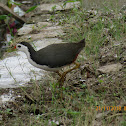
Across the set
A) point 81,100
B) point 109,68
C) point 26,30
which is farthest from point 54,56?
point 26,30

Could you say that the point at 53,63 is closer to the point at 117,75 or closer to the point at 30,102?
the point at 30,102

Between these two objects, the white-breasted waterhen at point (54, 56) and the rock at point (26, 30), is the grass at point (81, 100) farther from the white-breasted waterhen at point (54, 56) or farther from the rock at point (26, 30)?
the rock at point (26, 30)

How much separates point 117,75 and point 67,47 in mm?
780

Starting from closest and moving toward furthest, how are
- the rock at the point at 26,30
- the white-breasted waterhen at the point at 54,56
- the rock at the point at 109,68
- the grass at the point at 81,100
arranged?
the grass at the point at 81,100 → the white-breasted waterhen at the point at 54,56 → the rock at the point at 109,68 → the rock at the point at 26,30

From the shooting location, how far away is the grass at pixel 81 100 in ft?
9.05

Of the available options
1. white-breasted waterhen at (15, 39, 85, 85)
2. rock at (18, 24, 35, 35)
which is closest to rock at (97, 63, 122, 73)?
white-breasted waterhen at (15, 39, 85, 85)

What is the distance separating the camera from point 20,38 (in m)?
5.82

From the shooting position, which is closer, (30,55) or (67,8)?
(30,55)

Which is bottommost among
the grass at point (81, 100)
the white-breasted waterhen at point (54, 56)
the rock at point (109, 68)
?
the grass at point (81, 100)

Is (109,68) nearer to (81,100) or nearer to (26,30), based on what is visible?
(81,100)

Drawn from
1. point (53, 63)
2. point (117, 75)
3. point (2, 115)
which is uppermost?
point (53, 63)

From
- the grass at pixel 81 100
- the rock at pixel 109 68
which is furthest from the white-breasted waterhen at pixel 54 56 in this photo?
the rock at pixel 109 68

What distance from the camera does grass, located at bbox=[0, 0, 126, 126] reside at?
9.05 ft

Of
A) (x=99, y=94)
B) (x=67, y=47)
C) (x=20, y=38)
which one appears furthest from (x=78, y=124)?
(x=20, y=38)
